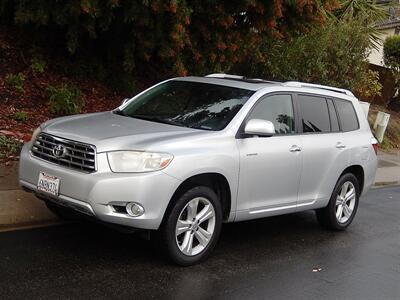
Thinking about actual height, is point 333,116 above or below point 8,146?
above

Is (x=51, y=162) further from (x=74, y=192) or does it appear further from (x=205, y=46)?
(x=205, y=46)

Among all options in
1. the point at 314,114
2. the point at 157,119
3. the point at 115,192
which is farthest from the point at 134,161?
the point at 314,114

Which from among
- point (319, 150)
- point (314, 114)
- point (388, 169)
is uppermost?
point (314, 114)

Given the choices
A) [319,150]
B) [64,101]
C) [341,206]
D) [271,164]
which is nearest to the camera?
[271,164]

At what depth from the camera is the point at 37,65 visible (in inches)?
418

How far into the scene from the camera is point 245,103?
6.15m

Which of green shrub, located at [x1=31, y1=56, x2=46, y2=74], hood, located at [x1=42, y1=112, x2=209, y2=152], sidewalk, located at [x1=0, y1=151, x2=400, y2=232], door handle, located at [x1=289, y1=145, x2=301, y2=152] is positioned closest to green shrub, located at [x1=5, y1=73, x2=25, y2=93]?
green shrub, located at [x1=31, y1=56, x2=46, y2=74]

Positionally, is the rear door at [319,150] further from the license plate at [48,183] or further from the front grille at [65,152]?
the license plate at [48,183]

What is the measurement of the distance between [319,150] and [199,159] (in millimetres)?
1942

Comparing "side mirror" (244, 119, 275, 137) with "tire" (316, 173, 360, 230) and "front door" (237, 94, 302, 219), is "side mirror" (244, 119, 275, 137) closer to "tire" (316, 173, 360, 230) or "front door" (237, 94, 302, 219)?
"front door" (237, 94, 302, 219)

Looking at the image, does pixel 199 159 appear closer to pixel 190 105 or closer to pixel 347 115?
pixel 190 105

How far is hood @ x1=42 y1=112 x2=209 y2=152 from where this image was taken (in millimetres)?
5223

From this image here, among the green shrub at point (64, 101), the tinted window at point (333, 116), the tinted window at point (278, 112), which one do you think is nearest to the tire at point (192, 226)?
the tinted window at point (278, 112)

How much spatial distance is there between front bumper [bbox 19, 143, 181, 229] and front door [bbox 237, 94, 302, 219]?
37.1 inches
